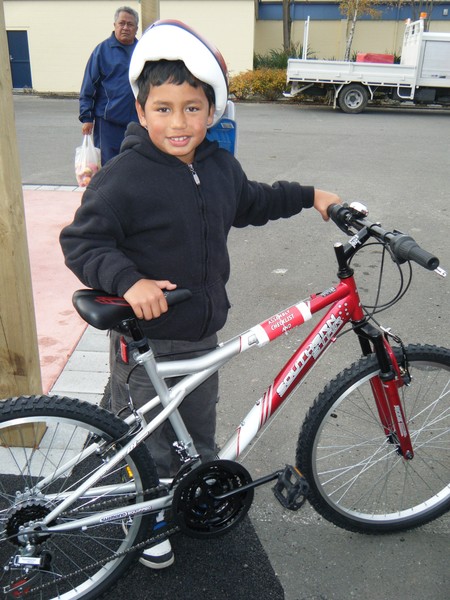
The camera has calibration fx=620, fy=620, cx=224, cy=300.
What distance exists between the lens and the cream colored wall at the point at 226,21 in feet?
68.5

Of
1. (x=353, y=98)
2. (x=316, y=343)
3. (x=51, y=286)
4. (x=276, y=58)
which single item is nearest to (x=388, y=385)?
(x=316, y=343)

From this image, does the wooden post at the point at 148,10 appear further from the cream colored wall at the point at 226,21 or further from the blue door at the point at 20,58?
the blue door at the point at 20,58

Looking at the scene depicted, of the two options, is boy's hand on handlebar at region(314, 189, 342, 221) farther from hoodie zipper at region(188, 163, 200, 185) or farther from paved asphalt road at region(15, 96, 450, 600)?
paved asphalt road at region(15, 96, 450, 600)

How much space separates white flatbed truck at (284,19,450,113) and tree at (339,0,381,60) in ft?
18.2

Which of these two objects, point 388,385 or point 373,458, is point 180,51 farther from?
point 373,458

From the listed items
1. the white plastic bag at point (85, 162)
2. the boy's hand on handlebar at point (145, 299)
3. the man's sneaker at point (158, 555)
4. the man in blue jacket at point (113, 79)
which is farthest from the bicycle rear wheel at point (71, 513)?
the man in blue jacket at point (113, 79)

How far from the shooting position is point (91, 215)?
1.88 metres

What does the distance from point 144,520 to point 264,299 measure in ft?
8.82

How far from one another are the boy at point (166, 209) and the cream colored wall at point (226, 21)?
20.2 metres

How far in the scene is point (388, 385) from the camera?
7.30 feet

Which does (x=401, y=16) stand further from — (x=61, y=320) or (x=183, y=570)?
(x=183, y=570)

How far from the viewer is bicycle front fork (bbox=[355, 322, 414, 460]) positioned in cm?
217

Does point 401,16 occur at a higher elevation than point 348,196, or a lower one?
higher

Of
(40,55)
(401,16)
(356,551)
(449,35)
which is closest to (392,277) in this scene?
(356,551)
